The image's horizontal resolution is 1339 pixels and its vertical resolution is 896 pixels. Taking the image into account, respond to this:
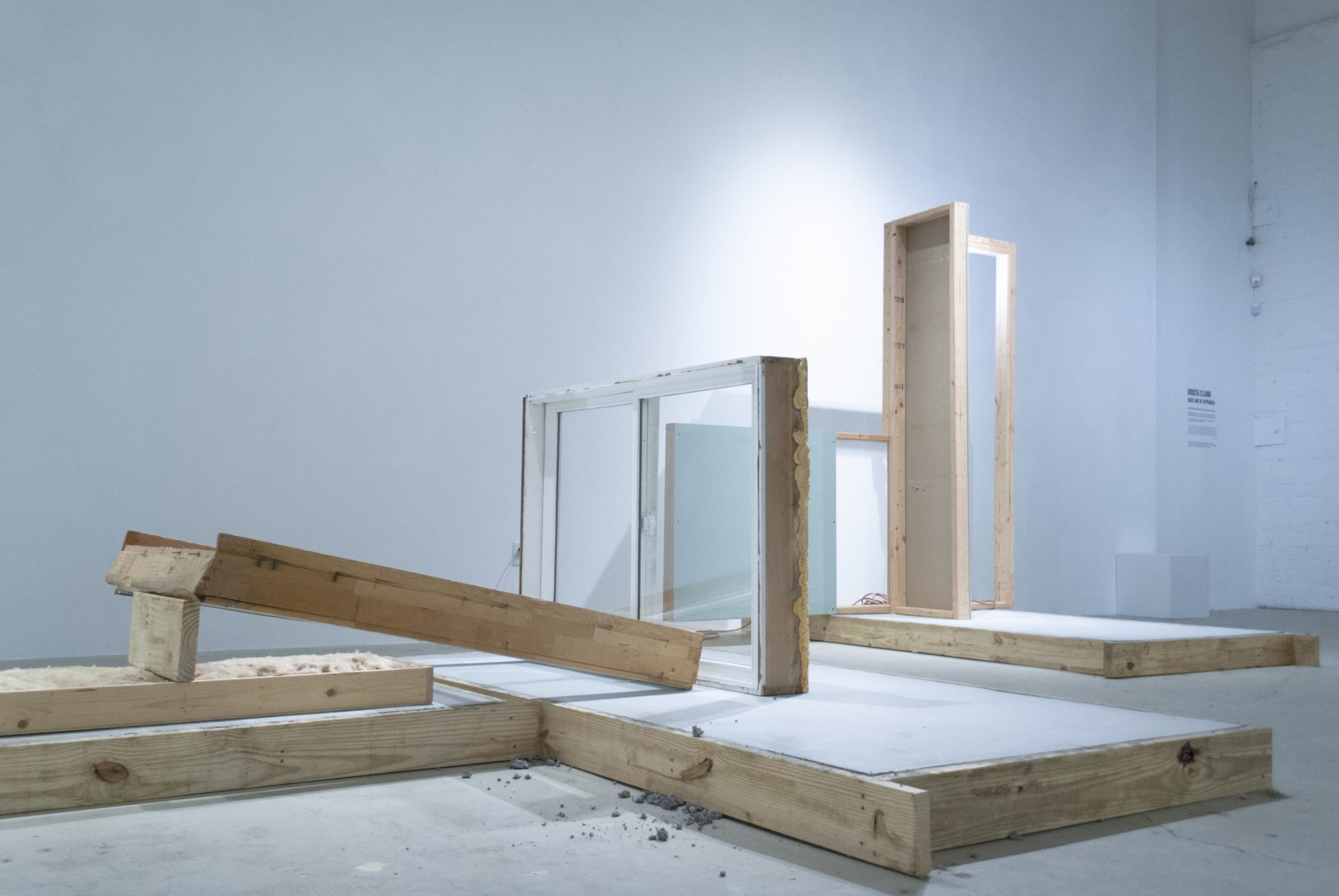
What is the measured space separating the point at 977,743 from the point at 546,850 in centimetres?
114

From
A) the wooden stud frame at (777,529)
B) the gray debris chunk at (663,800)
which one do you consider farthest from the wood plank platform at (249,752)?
the wooden stud frame at (777,529)

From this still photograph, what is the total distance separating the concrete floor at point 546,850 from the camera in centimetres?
221

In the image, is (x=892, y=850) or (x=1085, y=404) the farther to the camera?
(x=1085, y=404)

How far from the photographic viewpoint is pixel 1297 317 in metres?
10.3

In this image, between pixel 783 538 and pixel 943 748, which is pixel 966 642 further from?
pixel 943 748

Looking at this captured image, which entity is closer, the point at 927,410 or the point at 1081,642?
the point at 1081,642

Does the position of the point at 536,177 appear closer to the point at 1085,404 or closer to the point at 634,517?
Result: the point at 634,517

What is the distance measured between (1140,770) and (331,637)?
14.2ft

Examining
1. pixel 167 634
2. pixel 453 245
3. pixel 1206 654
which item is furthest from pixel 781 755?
pixel 453 245

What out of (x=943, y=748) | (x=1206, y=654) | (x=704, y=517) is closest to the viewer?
(x=943, y=748)

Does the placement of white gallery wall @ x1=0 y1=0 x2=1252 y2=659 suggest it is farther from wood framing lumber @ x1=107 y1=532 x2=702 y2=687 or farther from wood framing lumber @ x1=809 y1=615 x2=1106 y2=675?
wood framing lumber @ x1=107 y1=532 x2=702 y2=687

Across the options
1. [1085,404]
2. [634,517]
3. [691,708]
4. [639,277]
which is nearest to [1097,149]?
[1085,404]

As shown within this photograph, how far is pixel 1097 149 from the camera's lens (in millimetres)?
9477

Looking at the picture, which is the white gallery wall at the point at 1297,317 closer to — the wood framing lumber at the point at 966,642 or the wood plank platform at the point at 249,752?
the wood framing lumber at the point at 966,642
